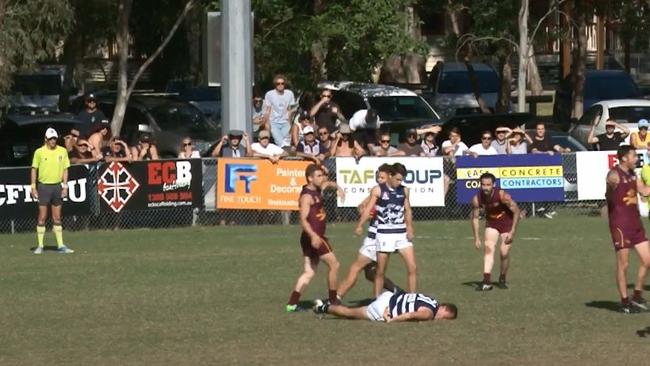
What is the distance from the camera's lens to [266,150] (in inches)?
1100

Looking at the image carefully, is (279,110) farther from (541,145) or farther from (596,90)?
(596,90)

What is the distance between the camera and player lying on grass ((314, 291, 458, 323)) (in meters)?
16.0

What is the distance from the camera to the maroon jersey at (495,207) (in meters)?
18.7

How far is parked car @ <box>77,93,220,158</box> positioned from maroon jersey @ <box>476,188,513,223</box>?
16.4m

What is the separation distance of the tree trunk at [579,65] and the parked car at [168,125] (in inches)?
425

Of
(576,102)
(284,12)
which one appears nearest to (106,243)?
(284,12)

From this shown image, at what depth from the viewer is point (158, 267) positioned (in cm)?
2191

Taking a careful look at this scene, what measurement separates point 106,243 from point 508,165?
305 inches

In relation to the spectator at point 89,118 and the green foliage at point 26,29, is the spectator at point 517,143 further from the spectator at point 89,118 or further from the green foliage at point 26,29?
the green foliage at point 26,29

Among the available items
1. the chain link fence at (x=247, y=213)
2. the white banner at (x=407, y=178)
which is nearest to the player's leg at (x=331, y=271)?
the chain link fence at (x=247, y=213)

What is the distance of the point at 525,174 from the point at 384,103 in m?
10.6

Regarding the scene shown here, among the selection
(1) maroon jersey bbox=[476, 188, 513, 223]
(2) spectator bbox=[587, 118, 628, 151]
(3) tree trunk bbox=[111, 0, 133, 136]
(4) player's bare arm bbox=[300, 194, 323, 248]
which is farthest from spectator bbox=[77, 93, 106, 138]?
(4) player's bare arm bbox=[300, 194, 323, 248]

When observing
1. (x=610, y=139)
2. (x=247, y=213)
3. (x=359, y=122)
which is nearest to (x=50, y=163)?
(x=247, y=213)

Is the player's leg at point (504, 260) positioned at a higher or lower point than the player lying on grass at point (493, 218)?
lower
